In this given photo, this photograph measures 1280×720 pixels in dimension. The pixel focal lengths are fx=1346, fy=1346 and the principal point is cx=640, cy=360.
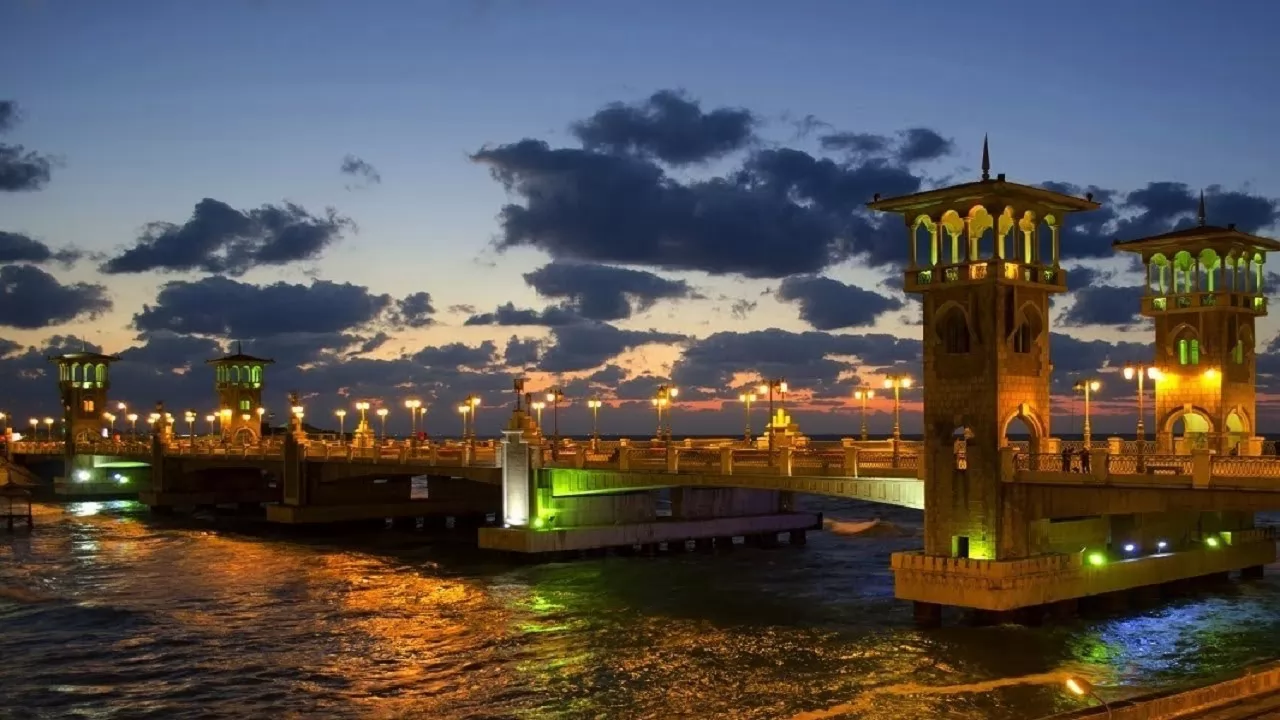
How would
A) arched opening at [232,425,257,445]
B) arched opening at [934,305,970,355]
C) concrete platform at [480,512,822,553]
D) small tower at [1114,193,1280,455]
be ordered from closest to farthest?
arched opening at [934,305,970,355]
small tower at [1114,193,1280,455]
concrete platform at [480,512,822,553]
arched opening at [232,425,257,445]

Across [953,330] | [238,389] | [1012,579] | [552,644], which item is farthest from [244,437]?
[1012,579]

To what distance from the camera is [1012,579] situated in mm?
41969

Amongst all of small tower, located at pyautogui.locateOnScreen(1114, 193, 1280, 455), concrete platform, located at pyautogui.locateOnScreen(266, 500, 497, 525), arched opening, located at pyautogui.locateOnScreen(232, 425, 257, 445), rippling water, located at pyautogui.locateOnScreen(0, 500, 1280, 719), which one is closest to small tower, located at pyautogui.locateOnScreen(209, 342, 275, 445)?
arched opening, located at pyautogui.locateOnScreen(232, 425, 257, 445)

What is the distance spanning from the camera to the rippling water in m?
36.1

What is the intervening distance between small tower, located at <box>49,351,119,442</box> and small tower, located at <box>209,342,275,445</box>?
54.2 feet

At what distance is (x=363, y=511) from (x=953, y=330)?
2176 inches

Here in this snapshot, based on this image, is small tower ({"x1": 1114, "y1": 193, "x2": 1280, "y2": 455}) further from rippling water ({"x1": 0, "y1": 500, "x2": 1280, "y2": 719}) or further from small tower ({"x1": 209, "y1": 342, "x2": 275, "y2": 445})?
small tower ({"x1": 209, "y1": 342, "x2": 275, "y2": 445})

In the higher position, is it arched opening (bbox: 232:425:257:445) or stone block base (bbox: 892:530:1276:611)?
arched opening (bbox: 232:425:257:445)

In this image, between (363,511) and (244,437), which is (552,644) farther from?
(244,437)

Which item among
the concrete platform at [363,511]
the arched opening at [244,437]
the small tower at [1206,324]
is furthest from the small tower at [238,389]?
the small tower at [1206,324]

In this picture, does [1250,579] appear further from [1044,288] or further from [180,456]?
[180,456]

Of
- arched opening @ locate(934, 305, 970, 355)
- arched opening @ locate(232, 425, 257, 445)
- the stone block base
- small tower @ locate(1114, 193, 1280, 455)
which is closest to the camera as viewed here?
the stone block base

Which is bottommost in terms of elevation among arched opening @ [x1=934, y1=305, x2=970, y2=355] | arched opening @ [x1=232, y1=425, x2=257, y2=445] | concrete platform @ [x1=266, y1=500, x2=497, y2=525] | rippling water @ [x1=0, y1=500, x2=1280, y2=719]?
rippling water @ [x1=0, y1=500, x2=1280, y2=719]

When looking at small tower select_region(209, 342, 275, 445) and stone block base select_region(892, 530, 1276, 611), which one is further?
small tower select_region(209, 342, 275, 445)
